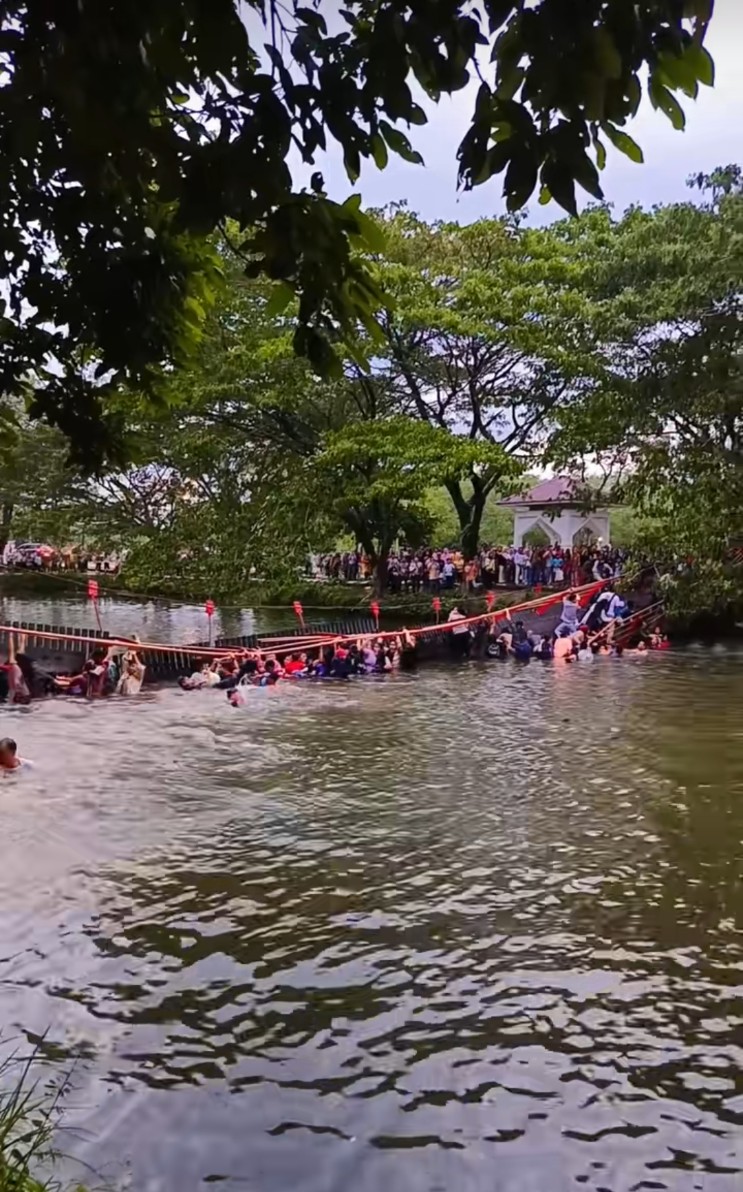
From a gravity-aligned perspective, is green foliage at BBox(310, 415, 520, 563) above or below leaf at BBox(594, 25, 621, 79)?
above

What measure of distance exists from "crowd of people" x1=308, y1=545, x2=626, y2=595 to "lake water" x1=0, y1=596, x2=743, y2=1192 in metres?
21.3

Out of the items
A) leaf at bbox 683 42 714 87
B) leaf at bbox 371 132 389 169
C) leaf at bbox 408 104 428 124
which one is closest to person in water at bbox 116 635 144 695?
leaf at bbox 371 132 389 169

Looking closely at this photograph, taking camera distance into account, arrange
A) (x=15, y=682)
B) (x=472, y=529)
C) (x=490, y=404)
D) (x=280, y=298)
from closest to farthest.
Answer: (x=280, y=298), (x=15, y=682), (x=490, y=404), (x=472, y=529)

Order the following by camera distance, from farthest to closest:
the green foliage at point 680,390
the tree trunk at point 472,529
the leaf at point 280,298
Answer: the tree trunk at point 472,529, the green foliage at point 680,390, the leaf at point 280,298

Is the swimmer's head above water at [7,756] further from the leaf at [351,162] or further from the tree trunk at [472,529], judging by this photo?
the tree trunk at [472,529]

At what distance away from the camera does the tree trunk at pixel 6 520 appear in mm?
42281

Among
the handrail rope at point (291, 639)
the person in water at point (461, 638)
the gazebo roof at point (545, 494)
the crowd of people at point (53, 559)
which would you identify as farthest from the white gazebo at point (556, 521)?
the crowd of people at point (53, 559)

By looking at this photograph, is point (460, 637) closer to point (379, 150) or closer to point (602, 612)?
point (602, 612)

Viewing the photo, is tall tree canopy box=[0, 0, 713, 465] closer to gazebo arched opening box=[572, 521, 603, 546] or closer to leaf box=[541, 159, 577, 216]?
leaf box=[541, 159, 577, 216]

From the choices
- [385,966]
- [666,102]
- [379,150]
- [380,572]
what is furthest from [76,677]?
[666,102]

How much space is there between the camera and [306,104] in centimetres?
366

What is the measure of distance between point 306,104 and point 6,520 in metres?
43.3

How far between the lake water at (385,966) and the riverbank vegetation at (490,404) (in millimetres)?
16381

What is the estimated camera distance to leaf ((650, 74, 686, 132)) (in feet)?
10.2
